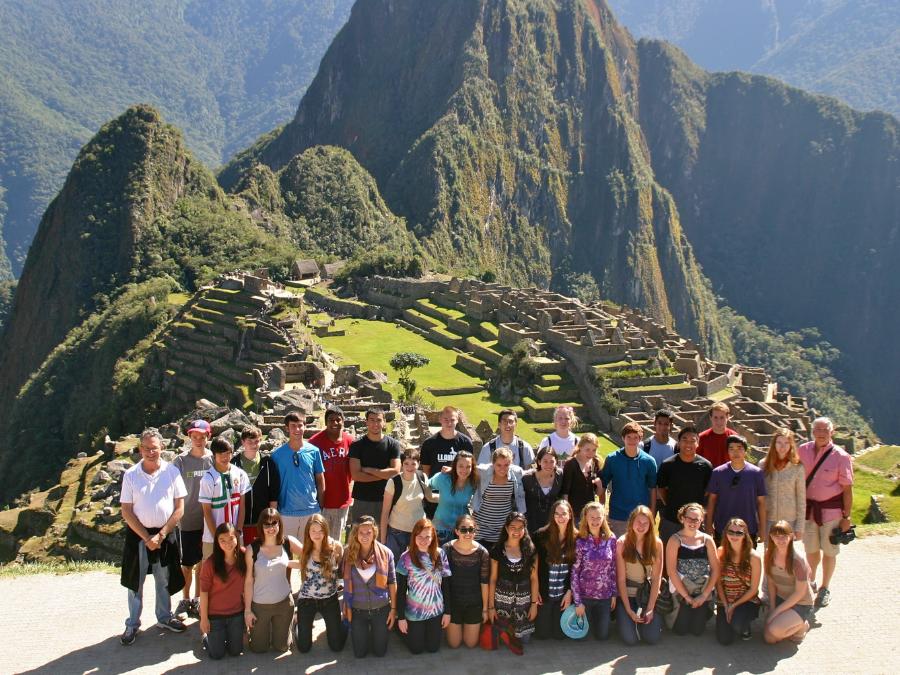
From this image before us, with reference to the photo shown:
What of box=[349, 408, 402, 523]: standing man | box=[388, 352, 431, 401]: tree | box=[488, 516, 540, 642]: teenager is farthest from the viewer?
box=[388, 352, 431, 401]: tree

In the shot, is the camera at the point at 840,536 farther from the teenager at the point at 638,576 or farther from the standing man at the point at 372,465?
the standing man at the point at 372,465

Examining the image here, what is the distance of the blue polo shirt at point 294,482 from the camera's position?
11242 mm

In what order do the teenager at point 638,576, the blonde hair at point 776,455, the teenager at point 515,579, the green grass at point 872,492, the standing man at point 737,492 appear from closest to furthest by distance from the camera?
the teenager at point 515,579, the teenager at point 638,576, the standing man at point 737,492, the blonde hair at point 776,455, the green grass at point 872,492

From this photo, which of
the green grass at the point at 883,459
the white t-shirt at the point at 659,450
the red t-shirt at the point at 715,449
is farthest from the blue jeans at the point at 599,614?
the green grass at the point at 883,459

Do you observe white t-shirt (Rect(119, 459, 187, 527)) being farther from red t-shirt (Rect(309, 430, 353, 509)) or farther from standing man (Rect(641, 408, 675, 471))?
standing man (Rect(641, 408, 675, 471))

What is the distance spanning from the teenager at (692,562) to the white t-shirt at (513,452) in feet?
7.31

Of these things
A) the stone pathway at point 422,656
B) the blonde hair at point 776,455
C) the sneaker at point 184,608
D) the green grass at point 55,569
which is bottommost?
the stone pathway at point 422,656

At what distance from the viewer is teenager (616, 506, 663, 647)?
10242 mm

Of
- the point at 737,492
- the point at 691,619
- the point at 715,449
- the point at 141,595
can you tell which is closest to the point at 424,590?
the point at 691,619

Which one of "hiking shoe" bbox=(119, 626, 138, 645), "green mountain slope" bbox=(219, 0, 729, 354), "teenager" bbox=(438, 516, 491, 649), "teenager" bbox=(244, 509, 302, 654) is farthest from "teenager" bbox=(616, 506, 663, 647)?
"green mountain slope" bbox=(219, 0, 729, 354)

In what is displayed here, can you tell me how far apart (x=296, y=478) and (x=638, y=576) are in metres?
4.55

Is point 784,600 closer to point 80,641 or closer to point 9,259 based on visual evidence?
point 80,641

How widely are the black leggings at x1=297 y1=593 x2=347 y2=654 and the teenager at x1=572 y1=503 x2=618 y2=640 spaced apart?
2.87 metres

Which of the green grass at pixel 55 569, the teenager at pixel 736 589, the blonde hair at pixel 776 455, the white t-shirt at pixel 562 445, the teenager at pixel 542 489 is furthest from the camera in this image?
the green grass at pixel 55 569
